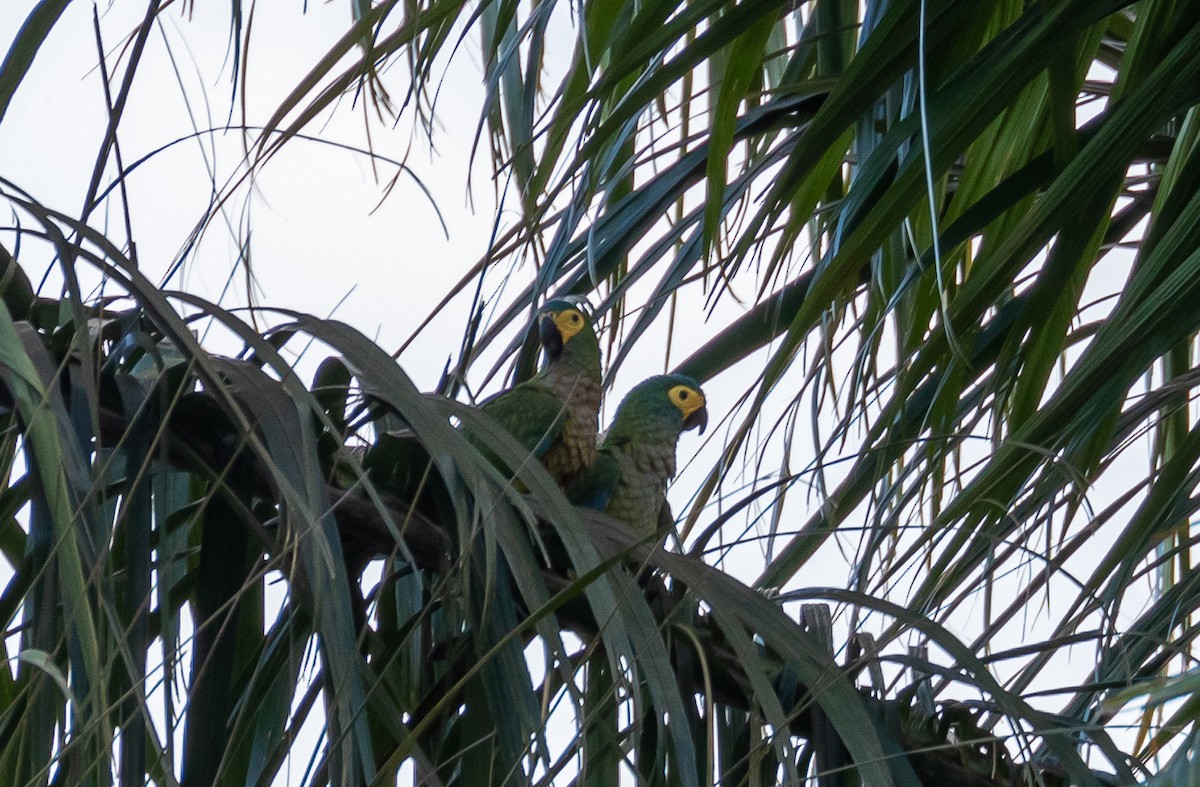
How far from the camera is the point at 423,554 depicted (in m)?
0.69

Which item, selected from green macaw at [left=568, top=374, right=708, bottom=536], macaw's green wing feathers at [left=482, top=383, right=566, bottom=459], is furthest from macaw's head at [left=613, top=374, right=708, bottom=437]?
macaw's green wing feathers at [left=482, top=383, right=566, bottom=459]

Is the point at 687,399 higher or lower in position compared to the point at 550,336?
lower

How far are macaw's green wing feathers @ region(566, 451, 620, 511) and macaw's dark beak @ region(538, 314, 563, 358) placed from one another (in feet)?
0.58

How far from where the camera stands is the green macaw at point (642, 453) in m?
1.37

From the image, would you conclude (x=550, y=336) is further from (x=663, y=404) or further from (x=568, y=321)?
(x=663, y=404)

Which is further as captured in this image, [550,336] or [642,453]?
[550,336]

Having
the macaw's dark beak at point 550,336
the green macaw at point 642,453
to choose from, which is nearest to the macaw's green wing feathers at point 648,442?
the green macaw at point 642,453

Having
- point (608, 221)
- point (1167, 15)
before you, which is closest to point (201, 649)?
point (608, 221)

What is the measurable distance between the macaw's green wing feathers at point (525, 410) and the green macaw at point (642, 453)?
67 mm

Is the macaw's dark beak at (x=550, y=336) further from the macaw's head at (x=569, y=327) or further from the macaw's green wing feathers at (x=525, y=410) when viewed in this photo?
the macaw's green wing feathers at (x=525, y=410)

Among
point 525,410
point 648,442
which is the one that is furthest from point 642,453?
Result: point 525,410

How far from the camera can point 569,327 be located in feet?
4.89

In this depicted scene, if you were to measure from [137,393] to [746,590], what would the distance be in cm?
30

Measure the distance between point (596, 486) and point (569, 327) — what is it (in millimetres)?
208
